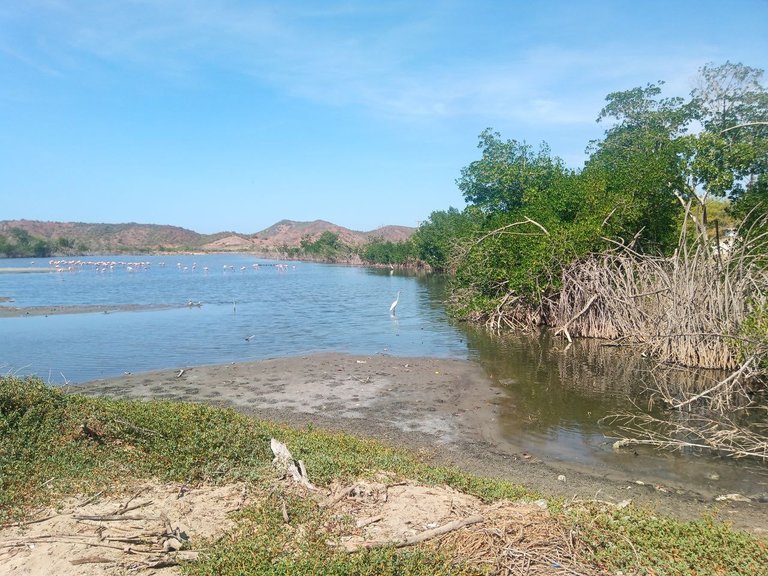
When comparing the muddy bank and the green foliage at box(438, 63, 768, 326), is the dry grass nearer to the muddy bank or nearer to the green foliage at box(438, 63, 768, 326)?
the green foliage at box(438, 63, 768, 326)

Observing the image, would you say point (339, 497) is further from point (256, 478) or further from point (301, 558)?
point (301, 558)

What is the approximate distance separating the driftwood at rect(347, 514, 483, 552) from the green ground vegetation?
0.13 m

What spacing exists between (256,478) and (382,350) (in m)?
11.6

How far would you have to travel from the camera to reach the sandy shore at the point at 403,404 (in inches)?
289

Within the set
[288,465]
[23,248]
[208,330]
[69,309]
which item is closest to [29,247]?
[23,248]

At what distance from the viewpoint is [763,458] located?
27.8 feet

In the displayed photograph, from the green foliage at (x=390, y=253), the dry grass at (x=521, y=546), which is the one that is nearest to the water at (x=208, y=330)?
the dry grass at (x=521, y=546)

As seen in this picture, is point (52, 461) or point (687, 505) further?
point (687, 505)

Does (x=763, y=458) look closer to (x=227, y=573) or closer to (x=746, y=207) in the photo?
(x=227, y=573)

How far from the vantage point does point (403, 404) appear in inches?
457

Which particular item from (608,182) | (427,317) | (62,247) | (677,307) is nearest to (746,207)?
(608,182)

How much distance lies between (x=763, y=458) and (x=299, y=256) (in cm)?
8855

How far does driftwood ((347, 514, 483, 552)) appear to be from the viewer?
4.80m

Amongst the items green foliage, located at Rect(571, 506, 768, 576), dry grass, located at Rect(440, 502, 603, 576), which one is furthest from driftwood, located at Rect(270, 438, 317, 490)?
green foliage, located at Rect(571, 506, 768, 576)
